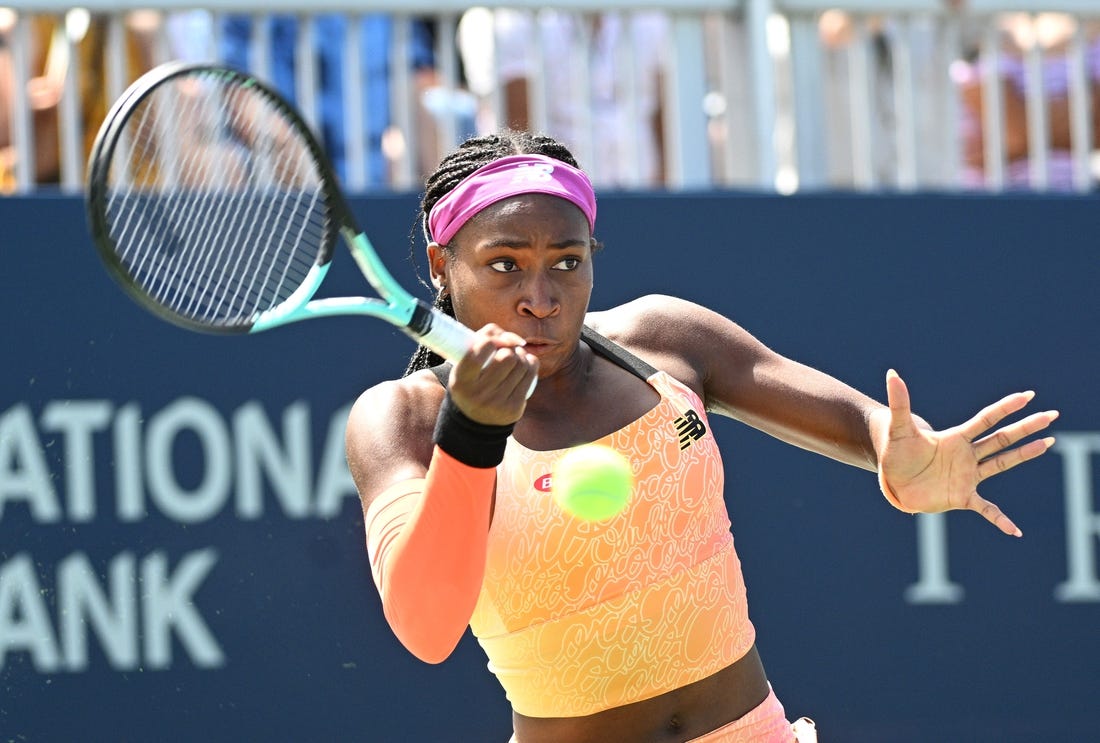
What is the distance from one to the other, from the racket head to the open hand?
0.95 m

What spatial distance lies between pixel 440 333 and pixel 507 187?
398 millimetres

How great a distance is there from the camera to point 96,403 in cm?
459

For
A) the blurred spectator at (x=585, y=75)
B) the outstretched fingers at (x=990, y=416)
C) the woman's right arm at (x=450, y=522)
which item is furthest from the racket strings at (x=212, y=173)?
the outstretched fingers at (x=990, y=416)

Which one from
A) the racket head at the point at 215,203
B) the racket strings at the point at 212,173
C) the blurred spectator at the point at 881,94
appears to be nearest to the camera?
the racket head at the point at 215,203

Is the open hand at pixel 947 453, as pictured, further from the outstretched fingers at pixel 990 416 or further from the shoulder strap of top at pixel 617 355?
the shoulder strap of top at pixel 617 355

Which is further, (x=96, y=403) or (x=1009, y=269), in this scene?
(x=1009, y=269)

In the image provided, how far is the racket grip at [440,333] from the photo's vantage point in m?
2.49

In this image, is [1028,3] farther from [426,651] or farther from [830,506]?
[426,651]

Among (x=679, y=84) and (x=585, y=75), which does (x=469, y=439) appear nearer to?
(x=585, y=75)

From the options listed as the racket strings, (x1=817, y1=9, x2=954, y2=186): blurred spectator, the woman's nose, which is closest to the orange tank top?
the woman's nose

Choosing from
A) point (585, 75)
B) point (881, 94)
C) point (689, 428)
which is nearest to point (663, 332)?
point (689, 428)

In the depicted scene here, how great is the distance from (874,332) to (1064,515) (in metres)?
0.78

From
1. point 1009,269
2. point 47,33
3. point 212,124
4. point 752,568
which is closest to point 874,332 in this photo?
point 1009,269

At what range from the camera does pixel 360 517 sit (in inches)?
185
